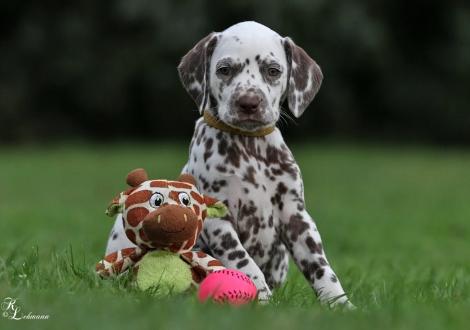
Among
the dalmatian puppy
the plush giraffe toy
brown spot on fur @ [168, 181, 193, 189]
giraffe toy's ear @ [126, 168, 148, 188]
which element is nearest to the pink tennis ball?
the plush giraffe toy

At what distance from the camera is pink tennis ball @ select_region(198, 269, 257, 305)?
434cm

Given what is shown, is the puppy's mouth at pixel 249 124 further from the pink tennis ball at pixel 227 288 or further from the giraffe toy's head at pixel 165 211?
the pink tennis ball at pixel 227 288

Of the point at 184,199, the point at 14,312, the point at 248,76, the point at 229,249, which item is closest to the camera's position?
the point at 14,312

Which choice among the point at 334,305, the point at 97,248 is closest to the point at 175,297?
the point at 334,305

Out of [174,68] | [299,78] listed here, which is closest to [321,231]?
[299,78]

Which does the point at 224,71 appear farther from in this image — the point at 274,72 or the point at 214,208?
the point at 214,208

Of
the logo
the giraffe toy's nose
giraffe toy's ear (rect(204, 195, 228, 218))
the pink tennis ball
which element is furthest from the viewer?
giraffe toy's ear (rect(204, 195, 228, 218))

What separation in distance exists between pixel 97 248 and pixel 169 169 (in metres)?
8.65

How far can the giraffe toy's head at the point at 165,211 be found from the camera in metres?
4.63

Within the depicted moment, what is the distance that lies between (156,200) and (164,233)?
0.76ft

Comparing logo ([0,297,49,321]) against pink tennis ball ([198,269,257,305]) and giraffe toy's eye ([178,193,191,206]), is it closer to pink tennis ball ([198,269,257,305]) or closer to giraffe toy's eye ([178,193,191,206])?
pink tennis ball ([198,269,257,305])

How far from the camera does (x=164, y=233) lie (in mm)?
4641

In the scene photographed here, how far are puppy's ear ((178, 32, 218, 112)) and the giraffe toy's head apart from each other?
1.75ft

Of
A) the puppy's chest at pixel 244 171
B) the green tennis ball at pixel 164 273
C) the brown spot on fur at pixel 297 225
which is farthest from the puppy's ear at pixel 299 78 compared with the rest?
the green tennis ball at pixel 164 273
